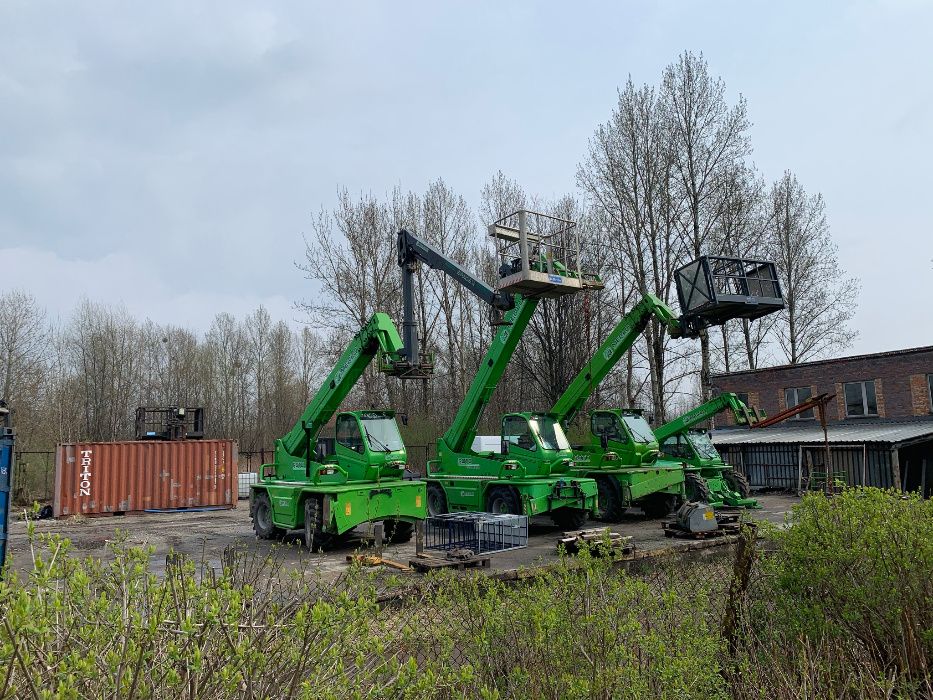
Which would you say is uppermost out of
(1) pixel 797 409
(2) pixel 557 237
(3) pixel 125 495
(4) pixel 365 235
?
(4) pixel 365 235

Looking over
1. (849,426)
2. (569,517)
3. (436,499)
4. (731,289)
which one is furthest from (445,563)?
(849,426)

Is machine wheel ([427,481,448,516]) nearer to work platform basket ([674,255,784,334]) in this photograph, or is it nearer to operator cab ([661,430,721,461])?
operator cab ([661,430,721,461])

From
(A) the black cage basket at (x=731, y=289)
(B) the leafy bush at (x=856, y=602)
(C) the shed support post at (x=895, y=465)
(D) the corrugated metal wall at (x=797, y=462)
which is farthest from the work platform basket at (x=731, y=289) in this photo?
(D) the corrugated metal wall at (x=797, y=462)

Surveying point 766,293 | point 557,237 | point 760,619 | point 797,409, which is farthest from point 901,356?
point 760,619

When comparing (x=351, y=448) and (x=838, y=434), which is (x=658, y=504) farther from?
(x=838, y=434)

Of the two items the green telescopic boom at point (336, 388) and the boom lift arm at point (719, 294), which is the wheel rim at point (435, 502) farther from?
the green telescopic boom at point (336, 388)

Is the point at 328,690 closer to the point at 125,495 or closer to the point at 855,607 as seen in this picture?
the point at 855,607

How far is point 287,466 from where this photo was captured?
14297 millimetres

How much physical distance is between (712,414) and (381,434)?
9.72 metres

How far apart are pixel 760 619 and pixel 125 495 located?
20450 millimetres

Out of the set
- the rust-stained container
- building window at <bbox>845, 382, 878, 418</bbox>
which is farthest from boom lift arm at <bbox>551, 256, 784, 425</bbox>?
building window at <bbox>845, 382, 878, 418</bbox>

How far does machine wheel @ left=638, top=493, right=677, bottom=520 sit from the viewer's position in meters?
17.4

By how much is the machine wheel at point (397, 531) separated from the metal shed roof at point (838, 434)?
1652 cm

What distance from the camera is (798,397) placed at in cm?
2905
